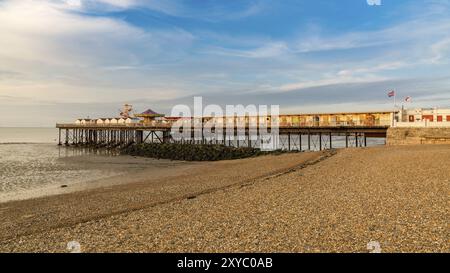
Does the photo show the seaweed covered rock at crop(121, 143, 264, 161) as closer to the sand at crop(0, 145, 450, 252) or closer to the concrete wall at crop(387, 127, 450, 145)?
the concrete wall at crop(387, 127, 450, 145)

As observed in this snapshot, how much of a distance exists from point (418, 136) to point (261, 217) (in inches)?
1007

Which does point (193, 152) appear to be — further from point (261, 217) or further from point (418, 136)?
point (261, 217)

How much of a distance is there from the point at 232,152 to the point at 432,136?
21.2 meters

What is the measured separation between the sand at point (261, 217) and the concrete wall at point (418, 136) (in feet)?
45.4

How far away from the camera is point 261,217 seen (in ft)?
31.3

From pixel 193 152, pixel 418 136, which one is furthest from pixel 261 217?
pixel 193 152

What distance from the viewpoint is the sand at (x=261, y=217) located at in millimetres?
7418

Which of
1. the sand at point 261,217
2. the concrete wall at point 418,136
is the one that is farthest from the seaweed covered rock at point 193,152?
the sand at point 261,217

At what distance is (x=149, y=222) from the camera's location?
9.74 metres

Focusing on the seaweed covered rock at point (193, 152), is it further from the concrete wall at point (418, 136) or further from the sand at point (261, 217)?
the sand at point (261, 217)

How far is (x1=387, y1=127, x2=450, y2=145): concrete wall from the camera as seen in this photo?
91.9 ft

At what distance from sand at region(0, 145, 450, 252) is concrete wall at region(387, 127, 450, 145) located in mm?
13827

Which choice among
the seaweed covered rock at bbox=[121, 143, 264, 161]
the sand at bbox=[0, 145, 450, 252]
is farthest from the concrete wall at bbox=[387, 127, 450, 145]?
the seaweed covered rock at bbox=[121, 143, 264, 161]
